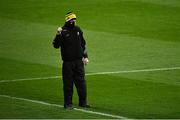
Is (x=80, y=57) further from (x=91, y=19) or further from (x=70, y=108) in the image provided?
(x=91, y=19)

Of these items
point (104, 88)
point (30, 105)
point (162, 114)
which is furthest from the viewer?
point (104, 88)

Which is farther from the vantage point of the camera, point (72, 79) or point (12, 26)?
point (12, 26)

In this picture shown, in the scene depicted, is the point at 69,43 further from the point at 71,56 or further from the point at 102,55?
the point at 102,55

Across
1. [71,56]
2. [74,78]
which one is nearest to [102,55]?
[74,78]

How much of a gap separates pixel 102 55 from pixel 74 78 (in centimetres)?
640

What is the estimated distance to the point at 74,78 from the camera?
17.0 meters

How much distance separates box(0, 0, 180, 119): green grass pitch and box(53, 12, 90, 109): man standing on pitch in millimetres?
433

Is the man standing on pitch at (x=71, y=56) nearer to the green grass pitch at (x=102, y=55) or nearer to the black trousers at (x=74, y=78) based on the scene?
the black trousers at (x=74, y=78)

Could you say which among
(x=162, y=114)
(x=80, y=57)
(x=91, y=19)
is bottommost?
(x=162, y=114)

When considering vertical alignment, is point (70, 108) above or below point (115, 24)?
below

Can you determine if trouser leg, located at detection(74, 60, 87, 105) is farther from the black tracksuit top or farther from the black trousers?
the black tracksuit top

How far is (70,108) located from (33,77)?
4211mm

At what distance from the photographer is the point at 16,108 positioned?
16344mm

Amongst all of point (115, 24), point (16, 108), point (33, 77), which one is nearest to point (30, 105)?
point (16, 108)
